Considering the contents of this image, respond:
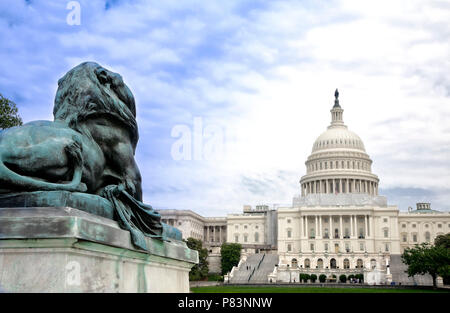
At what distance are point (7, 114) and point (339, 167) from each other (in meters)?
107

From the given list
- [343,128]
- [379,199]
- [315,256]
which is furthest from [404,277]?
[343,128]

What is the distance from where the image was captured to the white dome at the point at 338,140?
136375 mm

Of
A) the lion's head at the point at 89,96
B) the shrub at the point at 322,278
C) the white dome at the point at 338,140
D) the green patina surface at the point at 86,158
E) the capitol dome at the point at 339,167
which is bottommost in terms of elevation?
the green patina surface at the point at 86,158

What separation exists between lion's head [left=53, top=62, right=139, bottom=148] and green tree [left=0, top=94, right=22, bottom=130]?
26813 mm

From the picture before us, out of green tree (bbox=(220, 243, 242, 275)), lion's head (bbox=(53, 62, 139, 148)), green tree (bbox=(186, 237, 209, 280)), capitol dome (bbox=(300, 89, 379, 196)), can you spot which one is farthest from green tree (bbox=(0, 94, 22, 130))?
capitol dome (bbox=(300, 89, 379, 196))

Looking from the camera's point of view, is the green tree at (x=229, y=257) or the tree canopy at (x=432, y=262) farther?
the green tree at (x=229, y=257)

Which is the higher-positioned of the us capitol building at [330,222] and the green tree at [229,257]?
the us capitol building at [330,222]

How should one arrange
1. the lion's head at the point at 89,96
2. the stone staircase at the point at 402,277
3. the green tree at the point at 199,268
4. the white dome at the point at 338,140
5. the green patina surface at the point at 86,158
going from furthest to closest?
1. the white dome at the point at 338,140
2. the green tree at the point at 199,268
3. the stone staircase at the point at 402,277
4. the lion's head at the point at 89,96
5. the green patina surface at the point at 86,158

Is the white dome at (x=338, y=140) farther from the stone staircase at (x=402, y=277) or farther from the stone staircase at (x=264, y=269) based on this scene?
the stone staircase at (x=402, y=277)

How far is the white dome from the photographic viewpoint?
136 meters

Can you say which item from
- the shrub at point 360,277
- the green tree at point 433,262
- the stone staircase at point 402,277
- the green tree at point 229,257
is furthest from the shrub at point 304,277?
the green tree at point 433,262

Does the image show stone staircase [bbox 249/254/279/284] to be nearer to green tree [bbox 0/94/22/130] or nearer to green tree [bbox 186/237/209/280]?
green tree [bbox 186/237/209/280]

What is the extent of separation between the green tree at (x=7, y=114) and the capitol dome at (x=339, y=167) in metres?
102
